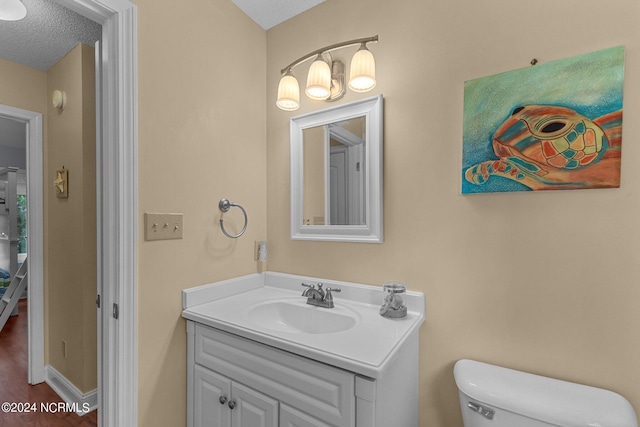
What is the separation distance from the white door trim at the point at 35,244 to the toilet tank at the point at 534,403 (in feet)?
9.35

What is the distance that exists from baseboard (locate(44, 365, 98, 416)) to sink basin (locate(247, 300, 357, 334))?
1.48 meters

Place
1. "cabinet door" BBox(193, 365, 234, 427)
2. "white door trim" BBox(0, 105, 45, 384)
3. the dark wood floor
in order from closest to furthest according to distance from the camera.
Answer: "cabinet door" BBox(193, 365, 234, 427) < the dark wood floor < "white door trim" BBox(0, 105, 45, 384)

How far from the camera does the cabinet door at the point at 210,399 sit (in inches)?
45.6

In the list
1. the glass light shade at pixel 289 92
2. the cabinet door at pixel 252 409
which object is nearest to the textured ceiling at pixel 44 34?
the glass light shade at pixel 289 92

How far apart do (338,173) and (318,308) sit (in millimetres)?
661

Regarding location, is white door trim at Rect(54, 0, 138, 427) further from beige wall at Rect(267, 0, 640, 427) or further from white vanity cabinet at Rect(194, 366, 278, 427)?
beige wall at Rect(267, 0, 640, 427)

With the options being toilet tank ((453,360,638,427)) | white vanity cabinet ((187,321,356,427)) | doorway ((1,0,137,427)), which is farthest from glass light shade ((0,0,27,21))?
toilet tank ((453,360,638,427))

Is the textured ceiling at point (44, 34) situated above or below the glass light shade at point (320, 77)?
above

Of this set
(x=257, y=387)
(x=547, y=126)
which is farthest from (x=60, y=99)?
(x=547, y=126)

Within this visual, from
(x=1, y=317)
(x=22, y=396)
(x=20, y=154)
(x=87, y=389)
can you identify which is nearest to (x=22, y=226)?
(x=20, y=154)

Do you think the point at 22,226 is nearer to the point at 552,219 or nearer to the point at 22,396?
the point at 22,396

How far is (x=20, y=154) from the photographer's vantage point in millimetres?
4496

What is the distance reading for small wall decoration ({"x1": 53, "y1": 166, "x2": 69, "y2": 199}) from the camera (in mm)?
2008

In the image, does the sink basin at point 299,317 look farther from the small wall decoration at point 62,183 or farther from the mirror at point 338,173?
the small wall decoration at point 62,183
